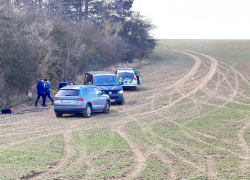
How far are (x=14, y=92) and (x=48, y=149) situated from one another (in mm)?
13260

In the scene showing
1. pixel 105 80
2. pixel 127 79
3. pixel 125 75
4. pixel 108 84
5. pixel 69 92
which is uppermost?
pixel 69 92

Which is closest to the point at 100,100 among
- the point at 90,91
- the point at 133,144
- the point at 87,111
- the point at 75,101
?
the point at 90,91

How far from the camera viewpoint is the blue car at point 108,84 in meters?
19.8

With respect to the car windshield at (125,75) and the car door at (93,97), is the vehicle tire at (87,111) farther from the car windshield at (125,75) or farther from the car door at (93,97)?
the car windshield at (125,75)

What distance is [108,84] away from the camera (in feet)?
67.1

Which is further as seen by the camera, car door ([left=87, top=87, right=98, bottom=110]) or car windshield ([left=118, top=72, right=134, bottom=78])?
car windshield ([left=118, top=72, right=134, bottom=78])

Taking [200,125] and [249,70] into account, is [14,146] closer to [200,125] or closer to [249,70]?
[200,125]

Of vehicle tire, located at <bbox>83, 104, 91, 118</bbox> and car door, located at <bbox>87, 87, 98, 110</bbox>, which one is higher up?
car door, located at <bbox>87, 87, 98, 110</bbox>

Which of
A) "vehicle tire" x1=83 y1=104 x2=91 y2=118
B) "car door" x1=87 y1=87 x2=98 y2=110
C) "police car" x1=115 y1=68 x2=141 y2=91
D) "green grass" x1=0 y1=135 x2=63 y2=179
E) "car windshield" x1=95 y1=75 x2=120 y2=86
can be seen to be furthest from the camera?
"police car" x1=115 y1=68 x2=141 y2=91

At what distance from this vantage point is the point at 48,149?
8.72 metres

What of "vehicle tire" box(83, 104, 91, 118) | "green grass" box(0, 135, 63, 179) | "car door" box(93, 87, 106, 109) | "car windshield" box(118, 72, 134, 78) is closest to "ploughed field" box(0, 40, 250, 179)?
"green grass" box(0, 135, 63, 179)

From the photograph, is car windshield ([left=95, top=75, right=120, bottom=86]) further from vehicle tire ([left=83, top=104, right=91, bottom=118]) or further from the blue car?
vehicle tire ([left=83, top=104, right=91, bottom=118])

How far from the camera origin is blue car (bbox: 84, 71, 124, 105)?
19766 millimetres

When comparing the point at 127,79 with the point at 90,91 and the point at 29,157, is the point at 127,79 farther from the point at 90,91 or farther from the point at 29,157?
the point at 29,157
